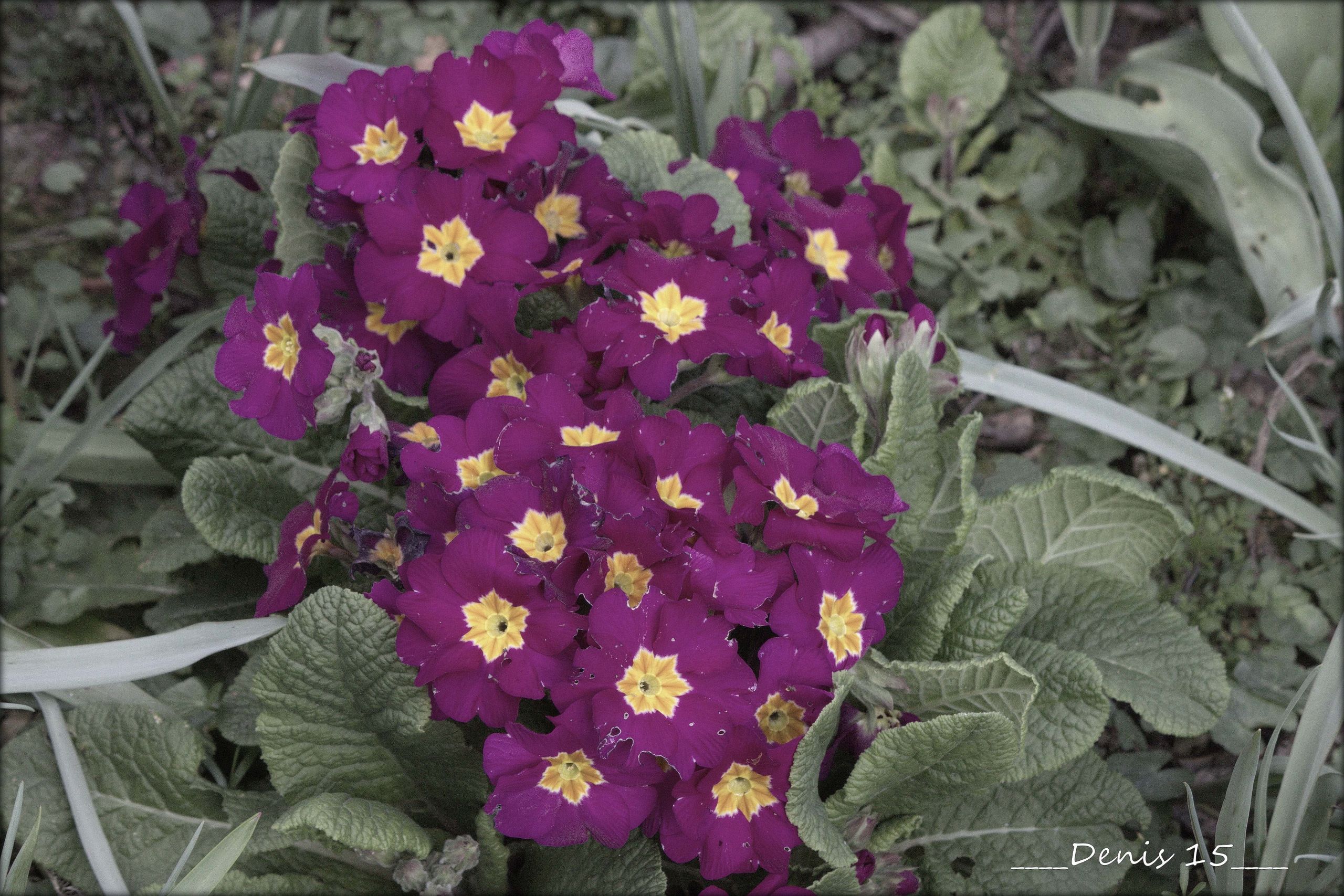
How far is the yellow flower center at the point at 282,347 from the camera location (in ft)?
5.32

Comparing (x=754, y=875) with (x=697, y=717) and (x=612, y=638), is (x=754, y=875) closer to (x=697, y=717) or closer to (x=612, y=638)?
(x=697, y=717)

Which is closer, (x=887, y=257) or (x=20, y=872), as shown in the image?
(x=20, y=872)

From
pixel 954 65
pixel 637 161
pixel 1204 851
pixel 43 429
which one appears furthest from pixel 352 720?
pixel 954 65

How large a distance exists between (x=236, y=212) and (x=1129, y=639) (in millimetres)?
1831

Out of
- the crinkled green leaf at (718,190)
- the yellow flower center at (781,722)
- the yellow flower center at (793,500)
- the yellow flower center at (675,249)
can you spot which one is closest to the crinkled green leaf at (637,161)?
the crinkled green leaf at (718,190)

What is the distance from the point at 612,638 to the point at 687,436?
294mm

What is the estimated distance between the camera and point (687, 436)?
4.87 ft

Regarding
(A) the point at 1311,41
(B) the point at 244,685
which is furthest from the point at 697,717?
(A) the point at 1311,41

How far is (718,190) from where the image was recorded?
199 centimetres

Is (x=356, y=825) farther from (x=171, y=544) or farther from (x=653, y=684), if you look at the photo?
(x=171, y=544)

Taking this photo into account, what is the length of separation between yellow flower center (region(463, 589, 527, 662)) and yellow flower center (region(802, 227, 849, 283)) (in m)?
0.86

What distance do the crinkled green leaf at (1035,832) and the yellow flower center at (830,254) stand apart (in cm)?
90

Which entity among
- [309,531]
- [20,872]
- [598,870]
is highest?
[309,531]

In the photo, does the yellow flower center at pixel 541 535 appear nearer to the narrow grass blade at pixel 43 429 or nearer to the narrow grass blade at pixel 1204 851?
the narrow grass blade at pixel 1204 851
